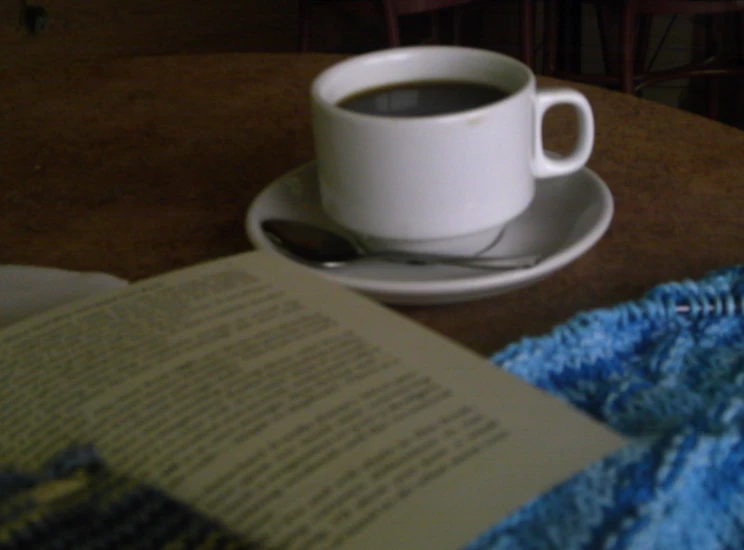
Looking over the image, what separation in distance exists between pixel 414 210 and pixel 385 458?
191mm

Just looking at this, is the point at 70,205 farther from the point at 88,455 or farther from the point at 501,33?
the point at 501,33

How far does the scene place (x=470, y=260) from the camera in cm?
46

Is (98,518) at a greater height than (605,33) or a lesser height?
greater

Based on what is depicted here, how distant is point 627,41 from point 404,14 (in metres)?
0.43

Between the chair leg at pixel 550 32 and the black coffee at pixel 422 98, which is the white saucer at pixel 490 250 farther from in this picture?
the chair leg at pixel 550 32

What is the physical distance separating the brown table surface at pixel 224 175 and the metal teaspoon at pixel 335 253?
0.07ft

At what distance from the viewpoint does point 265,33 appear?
2.69 meters

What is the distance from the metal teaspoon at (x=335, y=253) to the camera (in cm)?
45

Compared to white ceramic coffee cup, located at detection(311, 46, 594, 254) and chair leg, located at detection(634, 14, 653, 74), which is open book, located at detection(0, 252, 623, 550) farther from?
chair leg, located at detection(634, 14, 653, 74)

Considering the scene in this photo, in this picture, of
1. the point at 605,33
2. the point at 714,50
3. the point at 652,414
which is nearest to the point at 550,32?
the point at 605,33

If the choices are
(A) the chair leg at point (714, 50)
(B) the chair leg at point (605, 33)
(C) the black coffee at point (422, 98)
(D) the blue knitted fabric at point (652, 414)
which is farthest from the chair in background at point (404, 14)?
(D) the blue knitted fabric at point (652, 414)

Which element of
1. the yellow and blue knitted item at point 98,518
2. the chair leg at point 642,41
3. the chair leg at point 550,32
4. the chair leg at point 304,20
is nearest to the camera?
the yellow and blue knitted item at point 98,518

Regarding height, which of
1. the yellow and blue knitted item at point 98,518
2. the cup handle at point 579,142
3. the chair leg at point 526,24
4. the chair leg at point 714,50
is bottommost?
the chair leg at point 714,50

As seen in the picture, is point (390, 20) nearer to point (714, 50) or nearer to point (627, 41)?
point (627, 41)
